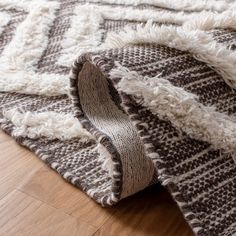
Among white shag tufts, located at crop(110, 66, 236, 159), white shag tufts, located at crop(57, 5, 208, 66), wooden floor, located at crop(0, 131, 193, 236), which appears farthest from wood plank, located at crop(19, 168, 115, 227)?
white shag tufts, located at crop(57, 5, 208, 66)

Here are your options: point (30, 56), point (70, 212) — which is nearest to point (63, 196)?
point (70, 212)

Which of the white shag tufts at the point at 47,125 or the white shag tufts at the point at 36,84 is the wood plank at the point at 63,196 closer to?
the white shag tufts at the point at 47,125

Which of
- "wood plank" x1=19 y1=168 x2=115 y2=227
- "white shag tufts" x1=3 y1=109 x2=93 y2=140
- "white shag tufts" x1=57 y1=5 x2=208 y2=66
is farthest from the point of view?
"white shag tufts" x1=57 y1=5 x2=208 y2=66

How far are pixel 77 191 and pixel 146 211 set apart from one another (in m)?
0.12

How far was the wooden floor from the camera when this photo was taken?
664mm

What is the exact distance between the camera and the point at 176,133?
59 cm

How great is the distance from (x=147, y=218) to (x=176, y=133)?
16 centimetres

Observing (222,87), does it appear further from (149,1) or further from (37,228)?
(149,1)

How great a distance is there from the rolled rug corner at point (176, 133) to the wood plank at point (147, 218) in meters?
0.03

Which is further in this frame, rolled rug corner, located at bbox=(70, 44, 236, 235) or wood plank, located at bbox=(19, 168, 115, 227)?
wood plank, located at bbox=(19, 168, 115, 227)

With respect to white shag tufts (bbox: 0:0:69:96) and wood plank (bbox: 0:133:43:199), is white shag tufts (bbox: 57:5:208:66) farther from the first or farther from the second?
wood plank (bbox: 0:133:43:199)

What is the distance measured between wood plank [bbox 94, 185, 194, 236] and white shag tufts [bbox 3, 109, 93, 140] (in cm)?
18

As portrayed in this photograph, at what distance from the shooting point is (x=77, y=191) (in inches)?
29.0

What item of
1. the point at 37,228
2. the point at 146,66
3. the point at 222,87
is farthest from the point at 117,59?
the point at 37,228
